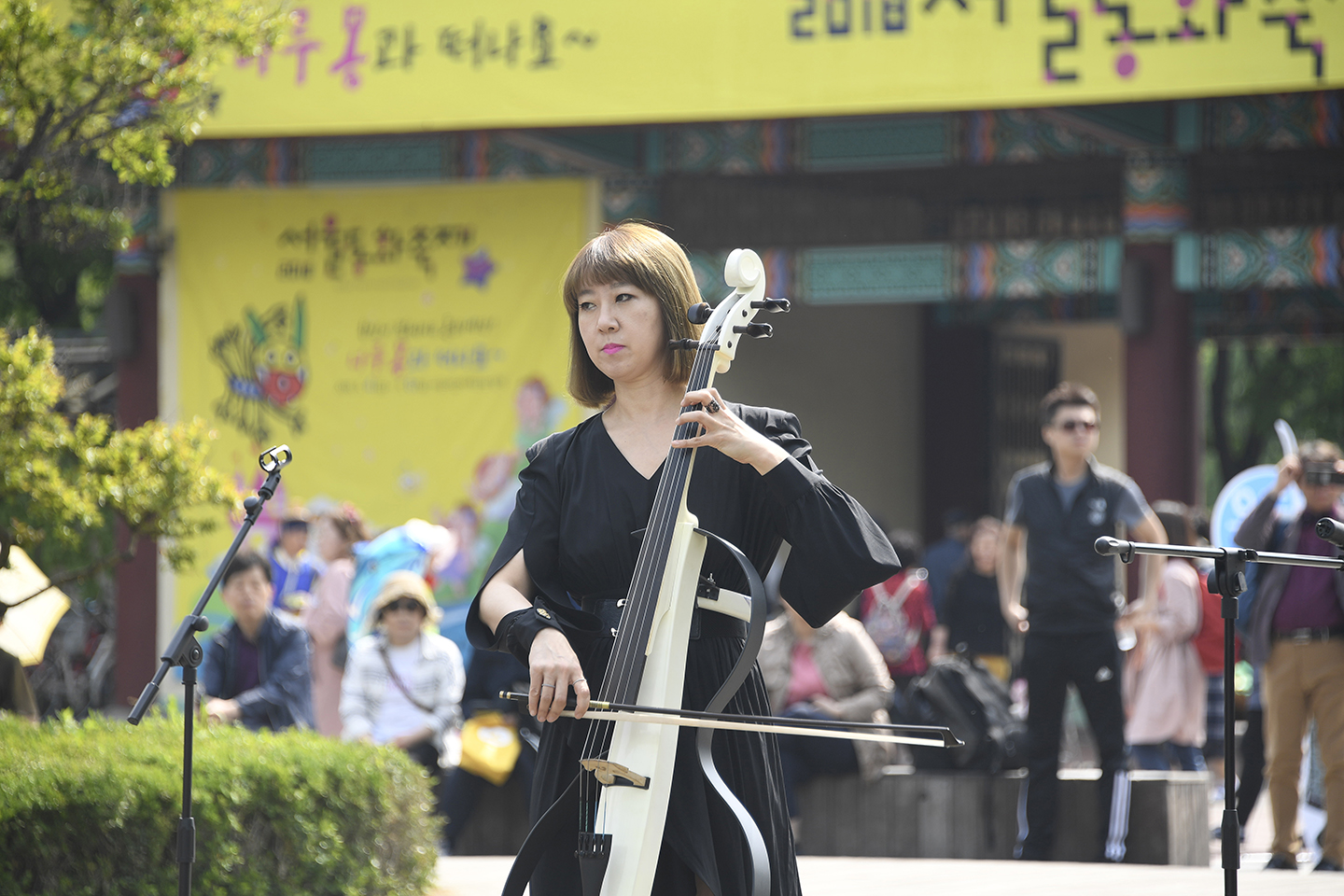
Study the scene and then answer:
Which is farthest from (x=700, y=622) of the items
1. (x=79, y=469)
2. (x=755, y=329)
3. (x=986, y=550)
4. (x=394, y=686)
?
(x=986, y=550)

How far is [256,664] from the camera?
21.9 feet

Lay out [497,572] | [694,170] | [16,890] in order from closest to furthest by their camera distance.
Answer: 1. [497,572]
2. [16,890]
3. [694,170]

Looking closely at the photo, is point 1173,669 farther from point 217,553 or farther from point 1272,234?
point 217,553

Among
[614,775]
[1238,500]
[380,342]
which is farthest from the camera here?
[380,342]

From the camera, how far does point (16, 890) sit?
4164 millimetres

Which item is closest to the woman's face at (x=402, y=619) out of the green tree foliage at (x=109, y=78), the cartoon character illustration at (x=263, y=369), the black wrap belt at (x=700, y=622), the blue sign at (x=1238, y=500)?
the green tree foliage at (x=109, y=78)

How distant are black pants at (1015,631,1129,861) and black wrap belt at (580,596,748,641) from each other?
3885mm

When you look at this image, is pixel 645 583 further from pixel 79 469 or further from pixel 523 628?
pixel 79 469

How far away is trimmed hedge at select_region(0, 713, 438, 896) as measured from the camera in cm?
423

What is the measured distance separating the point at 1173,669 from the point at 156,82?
4951 millimetres

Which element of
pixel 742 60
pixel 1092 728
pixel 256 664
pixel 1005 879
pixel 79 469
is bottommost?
pixel 1005 879

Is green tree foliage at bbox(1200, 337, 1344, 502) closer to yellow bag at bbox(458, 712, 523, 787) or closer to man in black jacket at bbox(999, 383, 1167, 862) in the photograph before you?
man in black jacket at bbox(999, 383, 1167, 862)

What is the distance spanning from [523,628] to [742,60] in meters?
6.35

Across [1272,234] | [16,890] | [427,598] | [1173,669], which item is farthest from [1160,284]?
[16,890]
